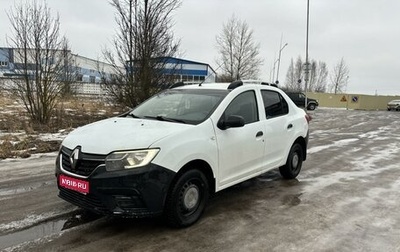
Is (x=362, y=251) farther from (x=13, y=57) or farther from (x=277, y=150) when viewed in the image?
(x=13, y=57)

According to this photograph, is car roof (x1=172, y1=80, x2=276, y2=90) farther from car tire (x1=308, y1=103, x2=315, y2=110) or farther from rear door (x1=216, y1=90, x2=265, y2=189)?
car tire (x1=308, y1=103, x2=315, y2=110)

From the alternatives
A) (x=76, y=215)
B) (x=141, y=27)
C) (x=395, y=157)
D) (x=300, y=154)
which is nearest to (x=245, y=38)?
(x=141, y=27)

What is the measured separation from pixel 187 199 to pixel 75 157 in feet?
4.50

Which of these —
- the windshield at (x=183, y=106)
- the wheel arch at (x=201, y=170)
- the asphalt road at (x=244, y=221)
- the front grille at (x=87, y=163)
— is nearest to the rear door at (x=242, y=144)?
the wheel arch at (x=201, y=170)

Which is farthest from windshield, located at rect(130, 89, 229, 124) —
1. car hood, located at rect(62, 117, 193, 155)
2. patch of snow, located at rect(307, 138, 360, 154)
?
patch of snow, located at rect(307, 138, 360, 154)

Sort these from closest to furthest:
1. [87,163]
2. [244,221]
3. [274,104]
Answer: [87,163] → [244,221] → [274,104]

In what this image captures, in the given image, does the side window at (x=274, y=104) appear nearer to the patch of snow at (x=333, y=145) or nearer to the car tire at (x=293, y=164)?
the car tire at (x=293, y=164)

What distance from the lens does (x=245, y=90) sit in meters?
5.54

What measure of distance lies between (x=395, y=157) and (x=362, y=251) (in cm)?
677

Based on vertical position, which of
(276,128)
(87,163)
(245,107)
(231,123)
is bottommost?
(87,163)

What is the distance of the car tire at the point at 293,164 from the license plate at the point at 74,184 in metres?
3.86

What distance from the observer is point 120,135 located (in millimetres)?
4117

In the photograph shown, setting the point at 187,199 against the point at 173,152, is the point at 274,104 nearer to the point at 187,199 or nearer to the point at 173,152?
the point at 187,199

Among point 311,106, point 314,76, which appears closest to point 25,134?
point 311,106
